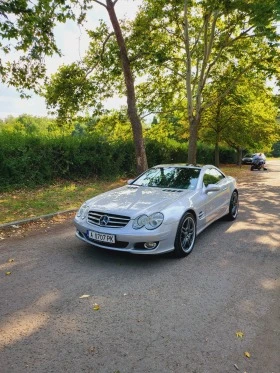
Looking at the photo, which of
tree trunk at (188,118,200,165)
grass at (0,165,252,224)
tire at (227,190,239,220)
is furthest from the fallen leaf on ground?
tree trunk at (188,118,200,165)

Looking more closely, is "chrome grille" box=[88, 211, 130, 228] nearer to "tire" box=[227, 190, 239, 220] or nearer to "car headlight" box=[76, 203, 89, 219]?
"car headlight" box=[76, 203, 89, 219]

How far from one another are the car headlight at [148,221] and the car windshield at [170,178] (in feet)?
4.43

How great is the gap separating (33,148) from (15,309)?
948cm

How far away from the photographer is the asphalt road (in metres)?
2.61

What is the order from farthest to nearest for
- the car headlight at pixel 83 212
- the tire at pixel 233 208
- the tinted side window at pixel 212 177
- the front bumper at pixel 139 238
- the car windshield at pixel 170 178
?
the tire at pixel 233 208, the tinted side window at pixel 212 177, the car windshield at pixel 170 178, the car headlight at pixel 83 212, the front bumper at pixel 139 238

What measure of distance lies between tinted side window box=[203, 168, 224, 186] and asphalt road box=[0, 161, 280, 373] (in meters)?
1.29

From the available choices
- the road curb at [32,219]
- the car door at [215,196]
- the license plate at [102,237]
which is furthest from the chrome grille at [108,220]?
the road curb at [32,219]

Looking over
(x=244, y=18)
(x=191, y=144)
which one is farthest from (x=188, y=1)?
(x=191, y=144)

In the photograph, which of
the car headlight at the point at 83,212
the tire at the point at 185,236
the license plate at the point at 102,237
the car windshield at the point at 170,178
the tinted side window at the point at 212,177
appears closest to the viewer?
the license plate at the point at 102,237

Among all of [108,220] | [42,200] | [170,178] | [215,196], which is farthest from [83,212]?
[42,200]

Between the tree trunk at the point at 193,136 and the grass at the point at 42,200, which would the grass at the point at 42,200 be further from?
the tree trunk at the point at 193,136

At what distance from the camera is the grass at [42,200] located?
782 centimetres

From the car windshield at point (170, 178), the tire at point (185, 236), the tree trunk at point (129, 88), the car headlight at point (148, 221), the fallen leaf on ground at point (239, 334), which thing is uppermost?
the tree trunk at point (129, 88)

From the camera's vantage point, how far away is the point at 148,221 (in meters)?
4.43
